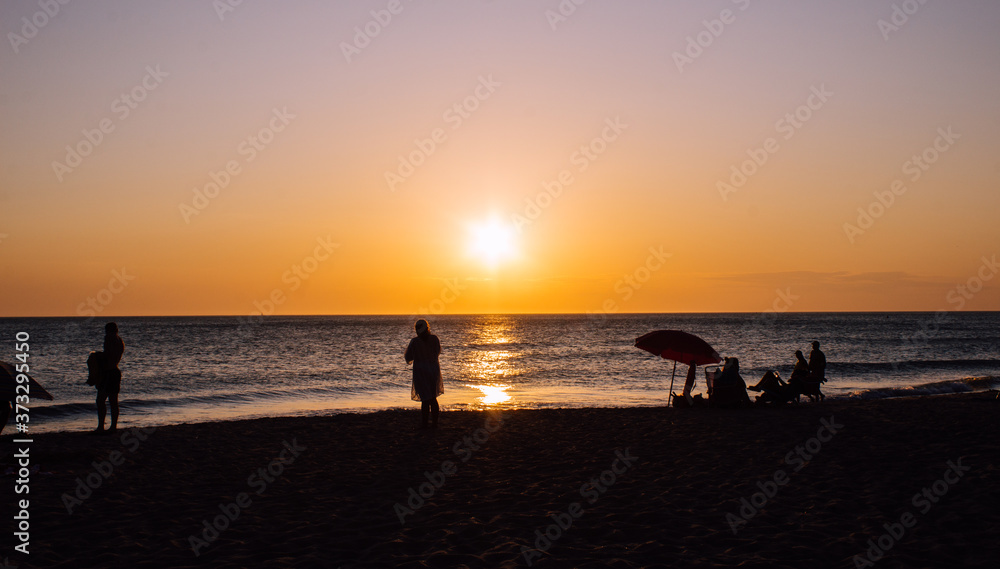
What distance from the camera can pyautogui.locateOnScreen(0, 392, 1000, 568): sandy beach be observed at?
593 cm

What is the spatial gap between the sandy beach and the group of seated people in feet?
9.33

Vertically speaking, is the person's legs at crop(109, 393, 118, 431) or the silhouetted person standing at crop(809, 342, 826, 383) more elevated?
the silhouetted person standing at crop(809, 342, 826, 383)

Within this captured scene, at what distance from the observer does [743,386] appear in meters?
16.1

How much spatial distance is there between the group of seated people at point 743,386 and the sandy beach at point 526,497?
2.84 m

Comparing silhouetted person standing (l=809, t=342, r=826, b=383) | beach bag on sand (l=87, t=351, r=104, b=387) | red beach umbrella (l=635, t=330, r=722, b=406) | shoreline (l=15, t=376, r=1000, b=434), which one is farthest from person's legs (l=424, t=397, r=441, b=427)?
silhouetted person standing (l=809, t=342, r=826, b=383)

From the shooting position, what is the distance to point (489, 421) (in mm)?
14688

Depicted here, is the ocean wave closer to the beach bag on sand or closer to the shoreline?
the shoreline

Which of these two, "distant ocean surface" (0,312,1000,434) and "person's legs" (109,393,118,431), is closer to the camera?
"person's legs" (109,393,118,431)

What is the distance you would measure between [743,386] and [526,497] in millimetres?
10049

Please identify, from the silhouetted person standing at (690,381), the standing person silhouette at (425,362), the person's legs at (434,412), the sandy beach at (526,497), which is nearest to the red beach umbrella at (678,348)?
the silhouetted person standing at (690,381)

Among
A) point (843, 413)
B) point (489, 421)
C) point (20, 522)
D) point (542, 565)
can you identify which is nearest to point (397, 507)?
point (542, 565)

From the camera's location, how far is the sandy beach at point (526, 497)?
19.4 feet

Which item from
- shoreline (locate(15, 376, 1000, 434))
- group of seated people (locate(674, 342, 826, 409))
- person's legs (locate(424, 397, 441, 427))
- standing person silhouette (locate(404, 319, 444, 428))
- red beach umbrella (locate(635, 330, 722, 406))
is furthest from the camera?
shoreline (locate(15, 376, 1000, 434))

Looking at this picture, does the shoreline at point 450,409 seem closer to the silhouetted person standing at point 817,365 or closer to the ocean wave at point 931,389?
the ocean wave at point 931,389
